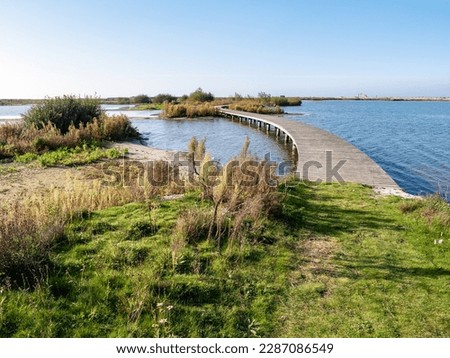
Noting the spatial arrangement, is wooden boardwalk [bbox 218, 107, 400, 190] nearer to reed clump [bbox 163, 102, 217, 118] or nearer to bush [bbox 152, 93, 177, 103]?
reed clump [bbox 163, 102, 217, 118]

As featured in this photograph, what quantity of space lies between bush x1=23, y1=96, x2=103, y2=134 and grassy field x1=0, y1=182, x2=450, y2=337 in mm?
16767

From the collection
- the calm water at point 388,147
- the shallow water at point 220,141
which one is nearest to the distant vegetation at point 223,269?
the calm water at point 388,147

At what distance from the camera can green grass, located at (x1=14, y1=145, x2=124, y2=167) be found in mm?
15110

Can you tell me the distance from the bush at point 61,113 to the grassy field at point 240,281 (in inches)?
660

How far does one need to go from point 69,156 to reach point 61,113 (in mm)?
6909

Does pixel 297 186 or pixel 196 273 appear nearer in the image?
pixel 196 273

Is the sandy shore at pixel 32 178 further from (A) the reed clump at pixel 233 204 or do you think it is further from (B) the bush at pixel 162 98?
(B) the bush at pixel 162 98

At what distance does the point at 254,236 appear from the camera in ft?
21.3

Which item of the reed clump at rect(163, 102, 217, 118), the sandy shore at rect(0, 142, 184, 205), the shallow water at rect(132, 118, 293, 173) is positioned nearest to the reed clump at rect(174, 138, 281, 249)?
the sandy shore at rect(0, 142, 184, 205)

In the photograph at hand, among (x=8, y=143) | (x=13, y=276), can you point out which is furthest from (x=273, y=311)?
(x=8, y=143)

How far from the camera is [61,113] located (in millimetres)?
21859

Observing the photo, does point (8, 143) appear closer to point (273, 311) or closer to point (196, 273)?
point (196, 273)

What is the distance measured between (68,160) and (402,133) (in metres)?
26.8

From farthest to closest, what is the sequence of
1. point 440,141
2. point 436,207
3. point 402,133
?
point 402,133, point 440,141, point 436,207
